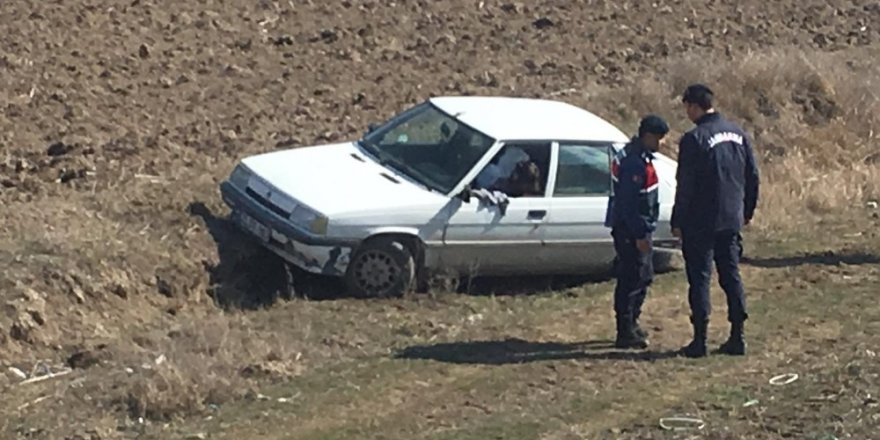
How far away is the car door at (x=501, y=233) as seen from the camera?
1324 cm

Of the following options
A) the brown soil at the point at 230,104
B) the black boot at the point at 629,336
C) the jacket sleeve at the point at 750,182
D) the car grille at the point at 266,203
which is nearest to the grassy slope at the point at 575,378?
the black boot at the point at 629,336

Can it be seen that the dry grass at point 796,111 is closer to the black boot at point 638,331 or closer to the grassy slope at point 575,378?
the grassy slope at point 575,378

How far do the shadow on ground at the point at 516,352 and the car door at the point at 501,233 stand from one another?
59.1 inches

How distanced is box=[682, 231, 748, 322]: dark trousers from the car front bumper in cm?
273

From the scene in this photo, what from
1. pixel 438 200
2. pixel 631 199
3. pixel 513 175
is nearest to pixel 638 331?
pixel 631 199

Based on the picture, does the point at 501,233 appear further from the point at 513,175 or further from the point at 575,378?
the point at 575,378

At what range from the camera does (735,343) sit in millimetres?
11523

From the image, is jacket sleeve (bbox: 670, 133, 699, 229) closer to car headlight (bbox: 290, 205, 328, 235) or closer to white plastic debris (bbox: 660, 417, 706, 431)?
white plastic debris (bbox: 660, 417, 706, 431)

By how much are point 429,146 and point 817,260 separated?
11.8 ft

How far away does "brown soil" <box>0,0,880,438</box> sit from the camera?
455 inches

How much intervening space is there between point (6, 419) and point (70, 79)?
32.9ft

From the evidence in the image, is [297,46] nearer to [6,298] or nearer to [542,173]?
[542,173]

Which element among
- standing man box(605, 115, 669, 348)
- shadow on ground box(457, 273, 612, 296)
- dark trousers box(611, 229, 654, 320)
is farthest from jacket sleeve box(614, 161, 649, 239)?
shadow on ground box(457, 273, 612, 296)

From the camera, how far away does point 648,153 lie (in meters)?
11.3
